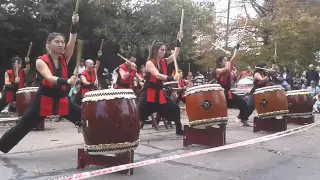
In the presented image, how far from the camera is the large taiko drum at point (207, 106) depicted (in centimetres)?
556

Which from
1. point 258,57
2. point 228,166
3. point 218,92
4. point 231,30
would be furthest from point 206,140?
point 231,30

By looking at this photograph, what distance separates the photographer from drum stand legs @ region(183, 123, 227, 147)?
18.6ft

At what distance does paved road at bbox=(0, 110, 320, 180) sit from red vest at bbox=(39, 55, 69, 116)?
0.57 metres

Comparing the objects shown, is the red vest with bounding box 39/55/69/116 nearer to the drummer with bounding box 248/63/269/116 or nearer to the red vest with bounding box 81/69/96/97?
the red vest with bounding box 81/69/96/97

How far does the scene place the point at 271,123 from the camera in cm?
748

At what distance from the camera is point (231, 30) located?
21.4m

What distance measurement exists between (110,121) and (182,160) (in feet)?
4.04

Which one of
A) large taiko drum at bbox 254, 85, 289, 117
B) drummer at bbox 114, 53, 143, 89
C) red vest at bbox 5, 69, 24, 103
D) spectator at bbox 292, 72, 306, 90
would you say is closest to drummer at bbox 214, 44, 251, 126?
large taiko drum at bbox 254, 85, 289, 117

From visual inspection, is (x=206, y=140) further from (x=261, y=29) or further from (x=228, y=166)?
(x=261, y=29)

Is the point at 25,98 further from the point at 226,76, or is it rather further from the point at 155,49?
the point at 226,76

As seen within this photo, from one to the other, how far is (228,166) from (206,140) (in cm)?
112

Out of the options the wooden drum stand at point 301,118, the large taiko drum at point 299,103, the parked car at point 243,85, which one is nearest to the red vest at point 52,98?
the large taiko drum at point 299,103

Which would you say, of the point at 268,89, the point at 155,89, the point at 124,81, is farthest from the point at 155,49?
the point at 268,89

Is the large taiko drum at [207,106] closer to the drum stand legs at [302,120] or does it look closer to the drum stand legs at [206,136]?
the drum stand legs at [206,136]
